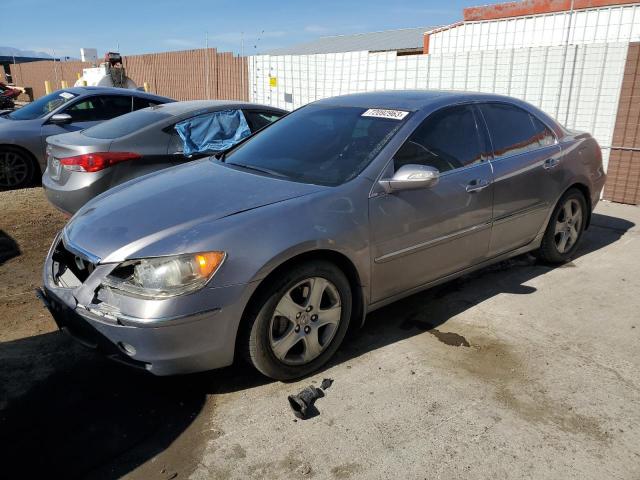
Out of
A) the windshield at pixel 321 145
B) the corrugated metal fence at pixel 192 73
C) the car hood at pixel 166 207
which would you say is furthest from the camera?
the corrugated metal fence at pixel 192 73

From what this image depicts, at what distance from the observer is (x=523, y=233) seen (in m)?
4.39

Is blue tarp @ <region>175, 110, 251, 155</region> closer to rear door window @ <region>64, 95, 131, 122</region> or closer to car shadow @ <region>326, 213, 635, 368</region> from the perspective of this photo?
car shadow @ <region>326, 213, 635, 368</region>

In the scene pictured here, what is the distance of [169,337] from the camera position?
258 centimetres

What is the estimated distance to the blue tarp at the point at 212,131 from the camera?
5723mm

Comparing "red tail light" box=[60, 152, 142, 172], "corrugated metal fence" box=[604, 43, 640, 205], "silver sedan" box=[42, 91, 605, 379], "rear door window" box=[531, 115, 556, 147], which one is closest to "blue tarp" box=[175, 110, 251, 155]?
"red tail light" box=[60, 152, 142, 172]

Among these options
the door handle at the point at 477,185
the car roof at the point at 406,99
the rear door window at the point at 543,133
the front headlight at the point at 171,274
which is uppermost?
the car roof at the point at 406,99

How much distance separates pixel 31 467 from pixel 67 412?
1.33 feet

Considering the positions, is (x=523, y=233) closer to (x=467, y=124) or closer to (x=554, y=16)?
(x=467, y=124)

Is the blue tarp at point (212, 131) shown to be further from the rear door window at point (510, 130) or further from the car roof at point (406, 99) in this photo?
the rear door window at point (510, 130)

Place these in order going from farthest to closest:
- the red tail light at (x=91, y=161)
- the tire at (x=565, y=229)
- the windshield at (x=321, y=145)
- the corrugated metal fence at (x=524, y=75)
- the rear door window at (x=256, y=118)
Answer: the corrugated metal fence at (x=524, y=75) < the rear door window at (x=256, y=118) < the red tail light at (x=91, y=161) < the tire at (x=565, y=229) < the windshield at (x=321, y=145)

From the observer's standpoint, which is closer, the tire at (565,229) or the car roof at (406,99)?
the car roof at (406,99)

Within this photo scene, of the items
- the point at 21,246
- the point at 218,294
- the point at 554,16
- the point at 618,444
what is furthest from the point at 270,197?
the point at 554,16

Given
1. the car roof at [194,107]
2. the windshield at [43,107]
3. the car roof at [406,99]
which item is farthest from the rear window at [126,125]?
the windshield at [43,107]

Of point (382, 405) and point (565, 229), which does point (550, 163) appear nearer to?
point (565, 229)
